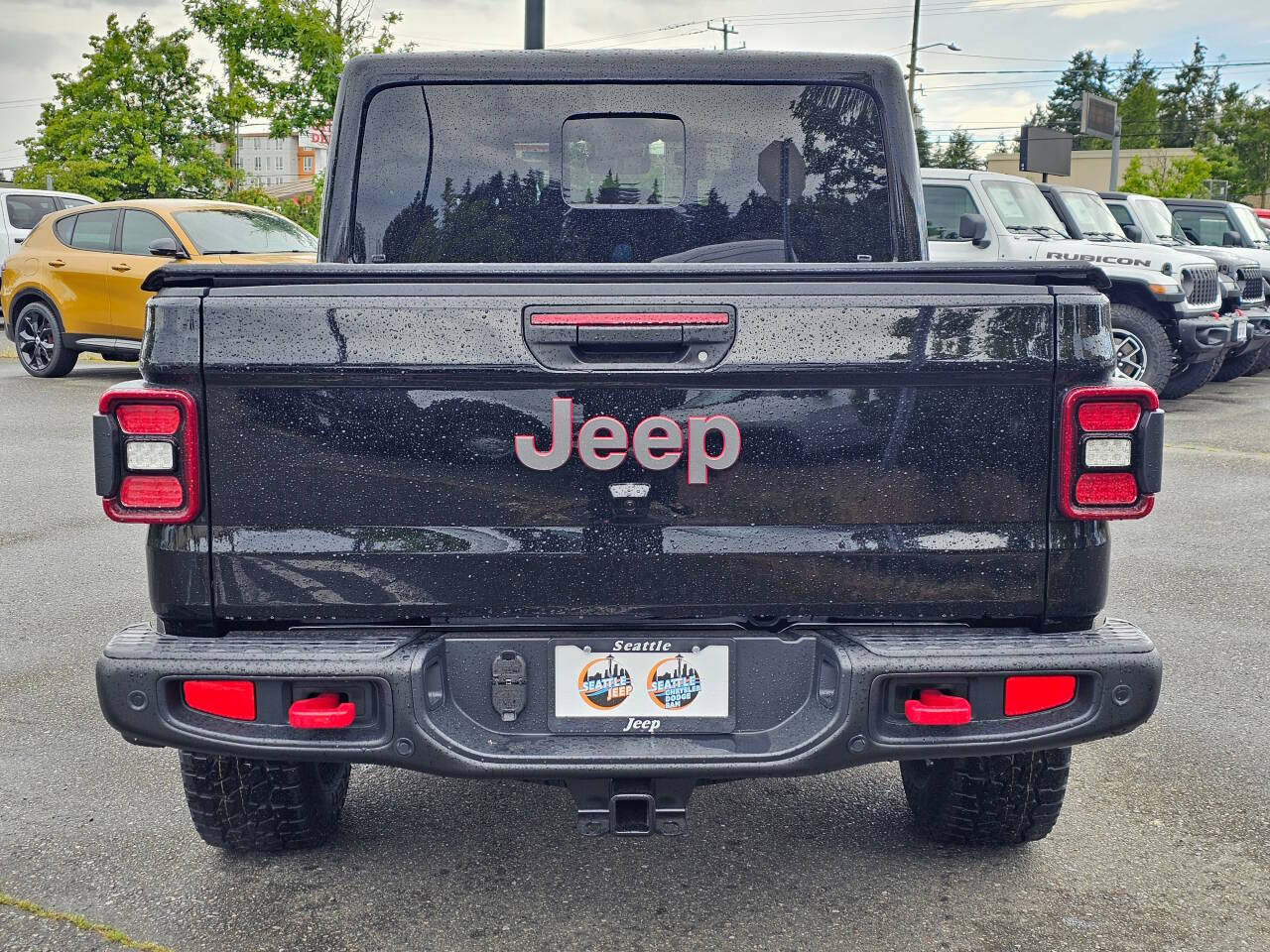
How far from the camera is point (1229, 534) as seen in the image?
7418mm

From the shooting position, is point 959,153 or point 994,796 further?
point 959,153

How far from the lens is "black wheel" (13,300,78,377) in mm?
13680

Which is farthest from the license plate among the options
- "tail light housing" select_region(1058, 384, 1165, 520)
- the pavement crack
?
the pavement crack

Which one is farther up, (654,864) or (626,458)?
(626,458)

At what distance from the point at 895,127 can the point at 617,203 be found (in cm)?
82

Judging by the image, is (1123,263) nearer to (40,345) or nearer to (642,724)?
(40,345)

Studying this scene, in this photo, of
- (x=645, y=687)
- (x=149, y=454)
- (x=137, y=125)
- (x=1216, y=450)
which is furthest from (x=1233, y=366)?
(x=137, y=125)

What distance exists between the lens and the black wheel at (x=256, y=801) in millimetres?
3018

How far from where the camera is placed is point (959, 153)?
10819cm

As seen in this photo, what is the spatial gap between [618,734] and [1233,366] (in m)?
15.6

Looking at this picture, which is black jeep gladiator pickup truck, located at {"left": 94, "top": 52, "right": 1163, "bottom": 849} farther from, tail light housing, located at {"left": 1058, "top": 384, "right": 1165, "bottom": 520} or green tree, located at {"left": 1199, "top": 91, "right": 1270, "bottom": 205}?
green tree, located at {"left": 1199, "top": 91, "right": 1270, "bottom": 205}

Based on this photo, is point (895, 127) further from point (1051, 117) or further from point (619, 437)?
point (1051, 117)

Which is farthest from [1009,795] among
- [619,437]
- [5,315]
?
[5,315]

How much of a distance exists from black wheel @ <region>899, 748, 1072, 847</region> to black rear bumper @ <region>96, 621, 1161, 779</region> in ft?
1.61
